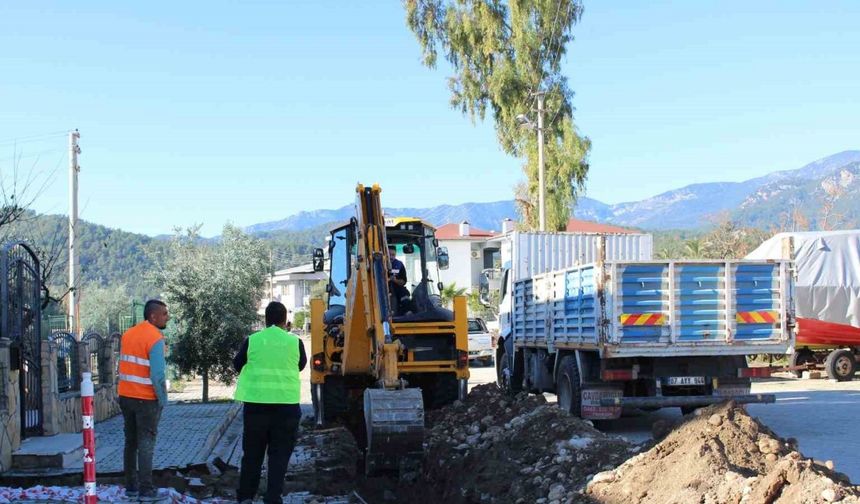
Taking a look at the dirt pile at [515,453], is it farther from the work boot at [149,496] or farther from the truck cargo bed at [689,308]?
the work boot at [149,496]

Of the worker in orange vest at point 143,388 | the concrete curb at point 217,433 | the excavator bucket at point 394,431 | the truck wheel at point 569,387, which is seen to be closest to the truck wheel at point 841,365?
the truck wheel at point 569,387

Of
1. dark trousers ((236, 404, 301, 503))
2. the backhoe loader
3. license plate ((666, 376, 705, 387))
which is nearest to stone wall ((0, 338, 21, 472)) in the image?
dark trousers ((236, 404, 301, 503))

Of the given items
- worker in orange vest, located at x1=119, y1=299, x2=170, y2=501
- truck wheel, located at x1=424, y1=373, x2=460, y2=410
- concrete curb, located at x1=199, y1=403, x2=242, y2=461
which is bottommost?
concrete curb, located at x1=199, y1=403, x2=242, y2=461

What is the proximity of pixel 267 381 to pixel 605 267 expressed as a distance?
6016 mm

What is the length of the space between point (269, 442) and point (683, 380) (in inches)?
268

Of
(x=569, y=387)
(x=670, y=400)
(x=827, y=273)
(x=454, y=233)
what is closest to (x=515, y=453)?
(x=670, y=400)

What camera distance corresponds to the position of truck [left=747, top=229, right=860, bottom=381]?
901 inches

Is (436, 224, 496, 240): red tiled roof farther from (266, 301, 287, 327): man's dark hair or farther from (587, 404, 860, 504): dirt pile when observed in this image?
(587, 404, 860, 504): dirt pile

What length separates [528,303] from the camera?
17.4 meters

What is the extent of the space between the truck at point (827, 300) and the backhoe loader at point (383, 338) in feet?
37.4

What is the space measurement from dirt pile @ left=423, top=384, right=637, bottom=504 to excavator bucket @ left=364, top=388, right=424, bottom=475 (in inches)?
36.0

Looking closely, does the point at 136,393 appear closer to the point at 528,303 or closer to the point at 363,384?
the point at 363,384

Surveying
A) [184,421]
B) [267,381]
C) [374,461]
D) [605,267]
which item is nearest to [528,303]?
[605,267]

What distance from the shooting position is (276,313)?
8.39 meters
